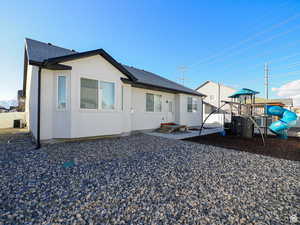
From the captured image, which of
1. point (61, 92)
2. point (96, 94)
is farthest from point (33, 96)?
point (96, 94)

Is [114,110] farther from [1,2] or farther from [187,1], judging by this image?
[187,1]

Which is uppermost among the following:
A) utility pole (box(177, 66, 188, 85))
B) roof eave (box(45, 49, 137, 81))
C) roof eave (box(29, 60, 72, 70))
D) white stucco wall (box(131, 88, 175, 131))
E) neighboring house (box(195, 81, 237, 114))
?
utility pole (box(177, 66, 188, 85))

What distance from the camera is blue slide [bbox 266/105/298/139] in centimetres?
782

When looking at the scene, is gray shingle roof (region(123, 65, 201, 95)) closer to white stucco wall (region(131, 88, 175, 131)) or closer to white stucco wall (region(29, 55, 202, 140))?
white stucco wall (region(131, 88, 175, 131))

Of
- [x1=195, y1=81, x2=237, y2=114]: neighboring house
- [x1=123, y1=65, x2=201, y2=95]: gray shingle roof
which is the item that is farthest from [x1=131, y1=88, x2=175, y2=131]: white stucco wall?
[x1=195, y1=81, x2=237, y2=114]: neighboring house

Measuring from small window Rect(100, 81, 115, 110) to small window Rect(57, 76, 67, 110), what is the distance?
1523 mm

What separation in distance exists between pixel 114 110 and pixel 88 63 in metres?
2.49

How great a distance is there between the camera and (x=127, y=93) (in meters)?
7.67

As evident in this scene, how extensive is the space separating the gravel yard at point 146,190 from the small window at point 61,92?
87.4 inches

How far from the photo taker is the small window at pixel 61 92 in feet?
18.7

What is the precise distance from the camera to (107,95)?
666 centimetres

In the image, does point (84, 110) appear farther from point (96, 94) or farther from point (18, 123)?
point (18, 123)

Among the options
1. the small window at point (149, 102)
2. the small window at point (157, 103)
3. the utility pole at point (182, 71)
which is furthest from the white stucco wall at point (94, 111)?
the utility pole at point (182, 71)

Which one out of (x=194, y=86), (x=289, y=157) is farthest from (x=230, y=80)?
(x=289, y=157)
